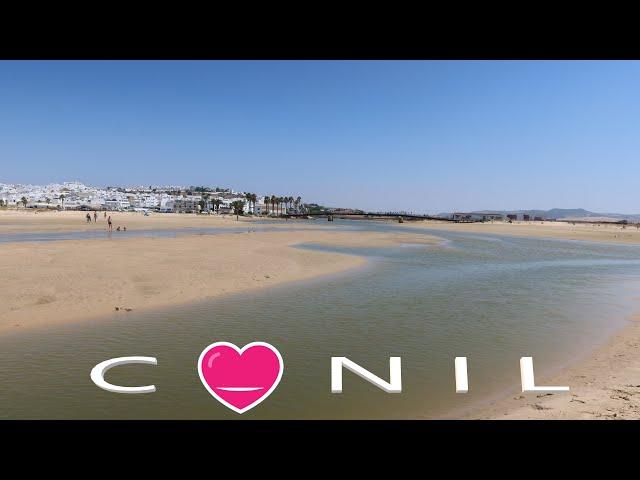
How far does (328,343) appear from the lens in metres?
9.70

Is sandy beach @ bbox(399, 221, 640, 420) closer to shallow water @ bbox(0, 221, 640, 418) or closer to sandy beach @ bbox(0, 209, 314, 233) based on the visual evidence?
shallow water @ bbox(0, 221, 640, 418)

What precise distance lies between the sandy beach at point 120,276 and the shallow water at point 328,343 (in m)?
1.22

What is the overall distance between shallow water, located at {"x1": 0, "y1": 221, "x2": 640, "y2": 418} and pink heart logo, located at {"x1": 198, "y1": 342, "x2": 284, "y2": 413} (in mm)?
1660

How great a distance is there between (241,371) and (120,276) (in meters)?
13.8

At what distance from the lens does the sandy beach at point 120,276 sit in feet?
39.3

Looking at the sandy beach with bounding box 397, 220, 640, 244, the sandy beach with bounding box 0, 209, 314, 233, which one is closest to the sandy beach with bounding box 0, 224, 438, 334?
the sandy beach with bounding box 0, 209, 314, 233

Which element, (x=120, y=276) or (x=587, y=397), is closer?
(x=587, y=397)

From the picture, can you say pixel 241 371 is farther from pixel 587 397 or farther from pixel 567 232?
pixel 567 232

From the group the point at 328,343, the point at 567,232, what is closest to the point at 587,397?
the point at 328,343

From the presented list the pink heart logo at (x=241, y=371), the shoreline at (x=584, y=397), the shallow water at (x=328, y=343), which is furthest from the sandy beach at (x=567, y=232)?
the pink heart logo at (x=241, y=371)

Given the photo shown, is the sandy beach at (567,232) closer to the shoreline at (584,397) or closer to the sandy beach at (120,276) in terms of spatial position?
the sandy beach at (120,276)
